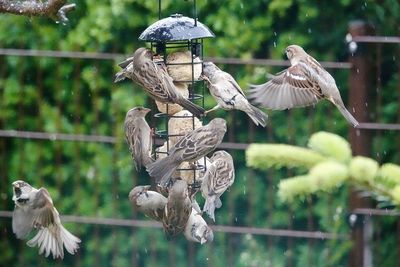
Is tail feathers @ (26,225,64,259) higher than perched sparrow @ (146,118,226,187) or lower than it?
lower

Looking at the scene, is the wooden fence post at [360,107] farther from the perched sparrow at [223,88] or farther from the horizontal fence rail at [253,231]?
the perched sparrow at [223,88]

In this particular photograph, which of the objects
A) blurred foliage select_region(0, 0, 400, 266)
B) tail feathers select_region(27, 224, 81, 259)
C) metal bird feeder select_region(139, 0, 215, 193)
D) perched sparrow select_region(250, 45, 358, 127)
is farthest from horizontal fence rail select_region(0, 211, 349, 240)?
metal bird feeder select_region(139, 0, 215, 193)

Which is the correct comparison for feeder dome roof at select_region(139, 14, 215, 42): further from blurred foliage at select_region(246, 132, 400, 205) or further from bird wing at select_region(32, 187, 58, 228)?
blurred foliage at select_region(246, 132, 400, 205)

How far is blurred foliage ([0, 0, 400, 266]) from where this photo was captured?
5094 millimetres

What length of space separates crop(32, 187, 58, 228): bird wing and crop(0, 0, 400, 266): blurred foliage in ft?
3.60

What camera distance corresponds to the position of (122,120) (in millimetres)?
5250

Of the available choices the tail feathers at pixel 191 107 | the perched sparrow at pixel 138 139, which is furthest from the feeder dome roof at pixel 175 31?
the perched sparrow at pixel 138 139

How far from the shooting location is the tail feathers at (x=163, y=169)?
128 inches

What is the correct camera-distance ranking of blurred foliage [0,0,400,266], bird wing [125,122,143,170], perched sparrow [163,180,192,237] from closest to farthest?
perched sparrow [163,180,192,237] → bird wing [125,122,143,170] → blurred foliage [0,0,400,266]

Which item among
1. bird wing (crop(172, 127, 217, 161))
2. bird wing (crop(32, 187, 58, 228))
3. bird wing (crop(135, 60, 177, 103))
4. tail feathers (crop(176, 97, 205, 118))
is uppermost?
bird wing (crop(135, 60, 177, 103))

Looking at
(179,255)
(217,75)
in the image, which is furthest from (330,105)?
(217,75)

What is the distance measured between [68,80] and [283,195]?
13.5ft

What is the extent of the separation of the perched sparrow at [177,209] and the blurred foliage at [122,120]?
1763 millimetres

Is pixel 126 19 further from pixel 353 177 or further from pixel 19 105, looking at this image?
pixel 353 177
